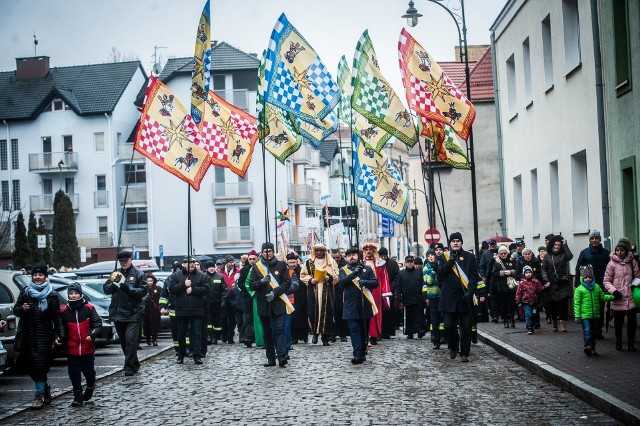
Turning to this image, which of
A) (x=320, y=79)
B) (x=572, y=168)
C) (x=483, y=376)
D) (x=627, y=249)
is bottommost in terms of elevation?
(x=483, y=376)

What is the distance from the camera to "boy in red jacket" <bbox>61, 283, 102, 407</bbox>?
13.5 m

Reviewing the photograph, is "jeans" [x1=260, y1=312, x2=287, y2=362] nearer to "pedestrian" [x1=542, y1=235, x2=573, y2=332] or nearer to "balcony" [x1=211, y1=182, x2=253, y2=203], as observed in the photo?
"pedestrian" [x1=542, y1=235, x2=573, y2=332]

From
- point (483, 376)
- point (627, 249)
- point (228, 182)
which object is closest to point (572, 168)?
point (627, 249)

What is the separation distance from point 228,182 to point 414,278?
165ft

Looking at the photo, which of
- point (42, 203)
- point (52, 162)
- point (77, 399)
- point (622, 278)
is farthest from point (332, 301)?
point (42, 203)

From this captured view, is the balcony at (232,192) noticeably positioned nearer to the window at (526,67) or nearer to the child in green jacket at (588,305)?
the window at (526,67)

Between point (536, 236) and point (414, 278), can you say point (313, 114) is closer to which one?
point (414, 278)

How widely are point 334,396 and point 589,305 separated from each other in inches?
187

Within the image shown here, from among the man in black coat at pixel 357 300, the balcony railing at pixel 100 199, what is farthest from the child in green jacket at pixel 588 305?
the balcony railing at pixel 100 199

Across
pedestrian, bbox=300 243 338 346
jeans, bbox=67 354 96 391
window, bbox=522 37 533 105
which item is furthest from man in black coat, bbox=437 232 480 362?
window, bbox=522 37 533 105

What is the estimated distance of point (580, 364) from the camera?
14398 mm

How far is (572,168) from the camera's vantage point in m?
24.4

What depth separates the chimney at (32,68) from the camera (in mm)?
80500

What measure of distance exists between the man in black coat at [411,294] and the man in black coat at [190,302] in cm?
640
